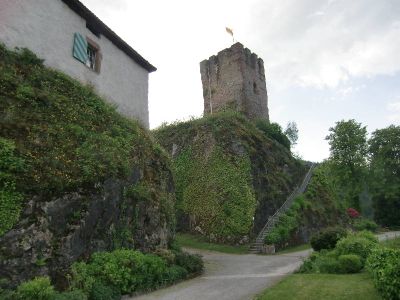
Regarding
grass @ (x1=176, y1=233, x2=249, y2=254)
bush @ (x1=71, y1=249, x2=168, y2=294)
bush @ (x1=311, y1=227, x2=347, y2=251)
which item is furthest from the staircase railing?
bush @ (x1=71, y1=249, x2=168, y2=294)

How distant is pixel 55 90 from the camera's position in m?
16.7

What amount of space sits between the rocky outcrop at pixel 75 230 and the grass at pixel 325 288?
6683 mm

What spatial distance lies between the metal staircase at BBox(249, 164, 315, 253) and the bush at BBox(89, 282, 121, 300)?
15.1m

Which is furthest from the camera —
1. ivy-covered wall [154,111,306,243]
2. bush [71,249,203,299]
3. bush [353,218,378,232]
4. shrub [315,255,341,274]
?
bush [353,218,378,232]

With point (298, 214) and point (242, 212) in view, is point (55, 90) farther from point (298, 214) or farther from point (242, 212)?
point (298, 214)

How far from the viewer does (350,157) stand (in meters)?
45.2

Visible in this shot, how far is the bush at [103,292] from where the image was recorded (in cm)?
1161

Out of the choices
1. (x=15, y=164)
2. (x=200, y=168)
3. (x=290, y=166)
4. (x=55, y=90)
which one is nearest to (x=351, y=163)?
(x=290, y=166)

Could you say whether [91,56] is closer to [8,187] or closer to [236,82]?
[8,187]

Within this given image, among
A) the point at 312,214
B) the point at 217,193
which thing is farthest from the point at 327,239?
the point at 312,214

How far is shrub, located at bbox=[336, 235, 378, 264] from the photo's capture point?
1628cm

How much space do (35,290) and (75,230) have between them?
131 inches

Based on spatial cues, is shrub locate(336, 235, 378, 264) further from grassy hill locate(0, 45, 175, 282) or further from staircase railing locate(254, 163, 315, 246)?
staircase railing locate(254, 163, 315, 246)

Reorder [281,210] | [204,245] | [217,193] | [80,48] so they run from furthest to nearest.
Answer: [281,210] < [217,193] < [204,245] < [80,48]
